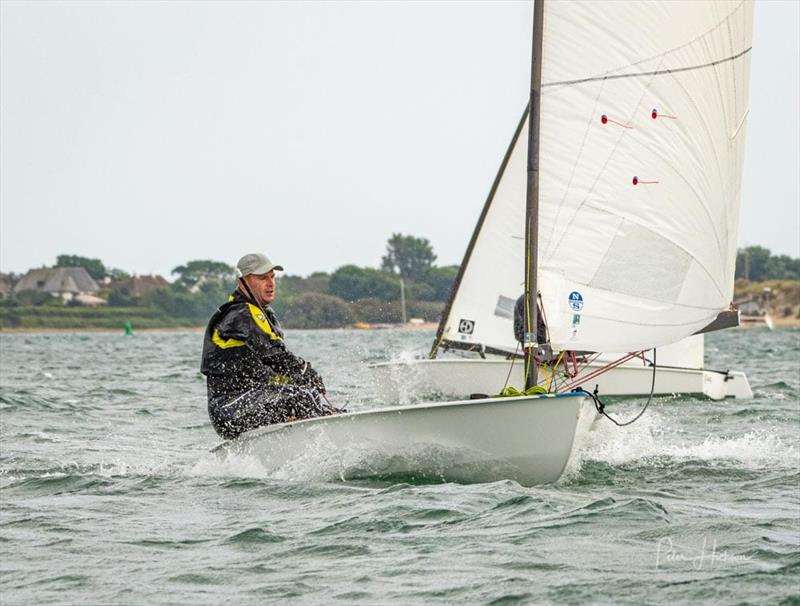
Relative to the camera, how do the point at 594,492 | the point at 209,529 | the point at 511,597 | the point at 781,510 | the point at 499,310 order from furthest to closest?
the point at 499,310 → the point at 594,492 → the point at 781,510 → the point at 209,529 → the point at 511,597

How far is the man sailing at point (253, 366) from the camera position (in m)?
8.38

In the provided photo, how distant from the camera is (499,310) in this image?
57.0 feet

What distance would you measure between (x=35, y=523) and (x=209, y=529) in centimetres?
101

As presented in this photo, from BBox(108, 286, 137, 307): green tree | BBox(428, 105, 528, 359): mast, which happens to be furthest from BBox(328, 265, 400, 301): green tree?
BBox(428, 105, 528, 359): mast

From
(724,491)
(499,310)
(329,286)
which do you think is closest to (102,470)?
(724,491)

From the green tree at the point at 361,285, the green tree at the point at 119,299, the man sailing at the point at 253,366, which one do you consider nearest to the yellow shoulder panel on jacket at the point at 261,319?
the man sailing at the point at 253,366

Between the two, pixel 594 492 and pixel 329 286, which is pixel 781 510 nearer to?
pixel 594 492

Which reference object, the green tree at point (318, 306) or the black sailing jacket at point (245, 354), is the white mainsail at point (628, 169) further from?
the green tree at point (318, 306)

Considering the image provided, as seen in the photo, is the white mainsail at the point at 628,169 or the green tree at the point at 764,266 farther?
the green tree at the point at 764,266

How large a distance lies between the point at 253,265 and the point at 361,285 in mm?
90270

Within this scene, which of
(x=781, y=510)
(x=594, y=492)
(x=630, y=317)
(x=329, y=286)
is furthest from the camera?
(x=329, y=286)

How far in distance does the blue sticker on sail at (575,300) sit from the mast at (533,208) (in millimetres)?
328

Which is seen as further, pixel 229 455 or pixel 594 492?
pixel 229 455

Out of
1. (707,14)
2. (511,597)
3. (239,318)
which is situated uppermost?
(707,14)
